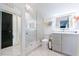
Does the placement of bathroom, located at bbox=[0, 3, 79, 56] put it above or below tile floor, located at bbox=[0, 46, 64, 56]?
above

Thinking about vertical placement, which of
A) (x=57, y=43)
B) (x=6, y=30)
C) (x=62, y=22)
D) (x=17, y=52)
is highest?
(x=62, y=22)

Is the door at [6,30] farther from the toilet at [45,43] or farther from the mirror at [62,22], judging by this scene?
the mirror at [62,22]

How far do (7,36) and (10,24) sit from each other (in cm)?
28

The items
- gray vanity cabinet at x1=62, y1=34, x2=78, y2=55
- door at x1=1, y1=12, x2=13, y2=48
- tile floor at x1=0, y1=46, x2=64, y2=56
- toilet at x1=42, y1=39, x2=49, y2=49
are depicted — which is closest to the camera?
tile floor at x1=0, y1=46, x2=64, y2=56

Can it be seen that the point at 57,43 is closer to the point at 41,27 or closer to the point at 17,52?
the point at 41,27

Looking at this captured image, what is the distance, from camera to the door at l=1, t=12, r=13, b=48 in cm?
247

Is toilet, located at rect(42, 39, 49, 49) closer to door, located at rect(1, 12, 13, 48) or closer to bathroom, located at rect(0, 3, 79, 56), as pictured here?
bathroom, located at rect(0, 3, 79, 56)

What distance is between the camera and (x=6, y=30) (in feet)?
8.34

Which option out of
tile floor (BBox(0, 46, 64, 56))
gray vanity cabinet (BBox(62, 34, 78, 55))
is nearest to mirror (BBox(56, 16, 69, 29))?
gray vanity cabinet (BBox(62, 34, 78, 55))

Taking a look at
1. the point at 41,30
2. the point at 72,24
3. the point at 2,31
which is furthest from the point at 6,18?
the point at 72,24

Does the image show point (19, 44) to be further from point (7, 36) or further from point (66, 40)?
point (66, 40)

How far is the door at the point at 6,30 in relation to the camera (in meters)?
2.47

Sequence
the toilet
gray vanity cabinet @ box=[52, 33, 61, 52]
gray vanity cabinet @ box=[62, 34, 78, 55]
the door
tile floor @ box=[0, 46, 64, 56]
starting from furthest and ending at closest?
gray vanity cabinet @ box=[52, 33, 61, 52] → gray vanity cabinet @ box=[62, 34, 78, 55] → the toilet → the door → tile floor @ box=[0, 46, 64, 56]

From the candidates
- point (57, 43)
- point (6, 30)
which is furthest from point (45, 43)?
point (6, 30)
